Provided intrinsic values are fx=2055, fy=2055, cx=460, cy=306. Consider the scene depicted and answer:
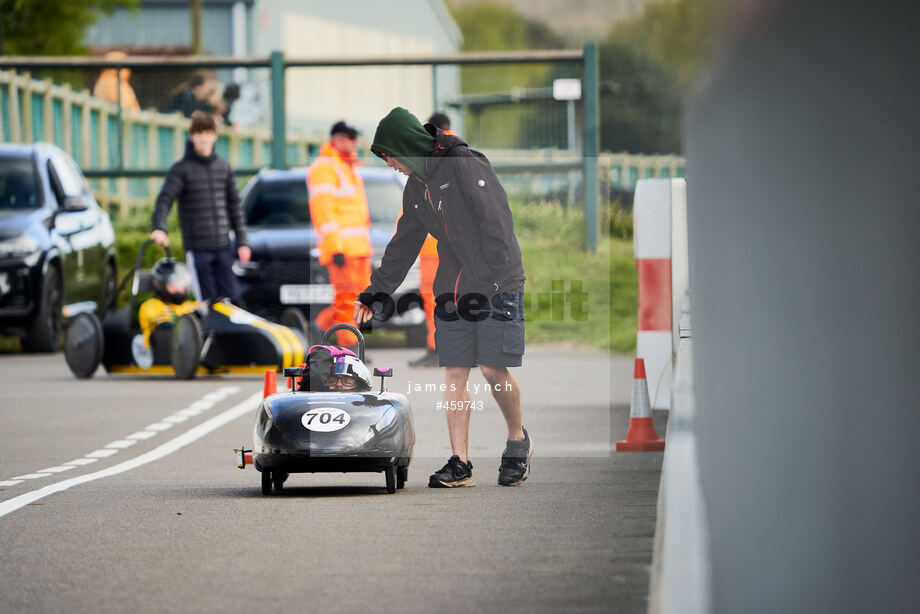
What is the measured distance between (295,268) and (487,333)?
9.86 metres

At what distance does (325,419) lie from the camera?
28.7ft

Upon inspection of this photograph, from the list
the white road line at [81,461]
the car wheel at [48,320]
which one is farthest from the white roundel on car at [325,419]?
the car wheel at [48,320]

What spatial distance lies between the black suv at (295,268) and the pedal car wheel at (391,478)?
895 centimetres

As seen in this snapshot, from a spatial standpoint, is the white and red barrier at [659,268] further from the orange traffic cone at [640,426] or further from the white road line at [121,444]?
the white road line at [121,444]

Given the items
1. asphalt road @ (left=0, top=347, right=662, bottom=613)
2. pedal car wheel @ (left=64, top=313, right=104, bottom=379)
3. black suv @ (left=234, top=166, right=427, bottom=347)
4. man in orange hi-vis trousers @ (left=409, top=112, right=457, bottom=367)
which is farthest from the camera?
black suv @ (left=234, top=166, right=427, bottom=347)

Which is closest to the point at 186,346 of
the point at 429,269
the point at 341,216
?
the point at 341,216

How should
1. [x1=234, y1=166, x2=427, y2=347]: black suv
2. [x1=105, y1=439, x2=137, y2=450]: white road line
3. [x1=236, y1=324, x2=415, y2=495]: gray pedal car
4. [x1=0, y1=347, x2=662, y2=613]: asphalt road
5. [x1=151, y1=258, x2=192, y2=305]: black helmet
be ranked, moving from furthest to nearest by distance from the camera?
[x1=234, y1=166, x2=427, y2=347]: black suv < [x1=151, y1=258, x2=192, y2=305]: black helmet < [x1=105, y1=439, x2=137, y2=450]: white road line < [x1=236, y1=324, x2=415, y2=495]: gray pedal car < [x1=0, y1=347, x2=662, y2=613]: asphalt road

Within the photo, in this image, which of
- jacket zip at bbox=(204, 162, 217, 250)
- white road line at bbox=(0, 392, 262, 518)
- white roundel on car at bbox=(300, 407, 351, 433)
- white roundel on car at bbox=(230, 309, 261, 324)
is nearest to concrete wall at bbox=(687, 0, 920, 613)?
white roundel on car at bbox=(300, 407, 351, 433)

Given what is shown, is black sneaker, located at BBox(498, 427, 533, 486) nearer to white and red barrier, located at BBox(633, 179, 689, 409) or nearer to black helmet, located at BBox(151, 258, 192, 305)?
white and red barrier, located at BBox(633, 179, 689, 409)

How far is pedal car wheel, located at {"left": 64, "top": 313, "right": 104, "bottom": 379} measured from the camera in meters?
17.0

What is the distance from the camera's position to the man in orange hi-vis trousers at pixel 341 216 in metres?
16.7

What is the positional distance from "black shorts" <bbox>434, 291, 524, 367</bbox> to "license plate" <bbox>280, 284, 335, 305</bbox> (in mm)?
9227

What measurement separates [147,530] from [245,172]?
59.1 ft

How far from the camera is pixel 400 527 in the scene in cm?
787
